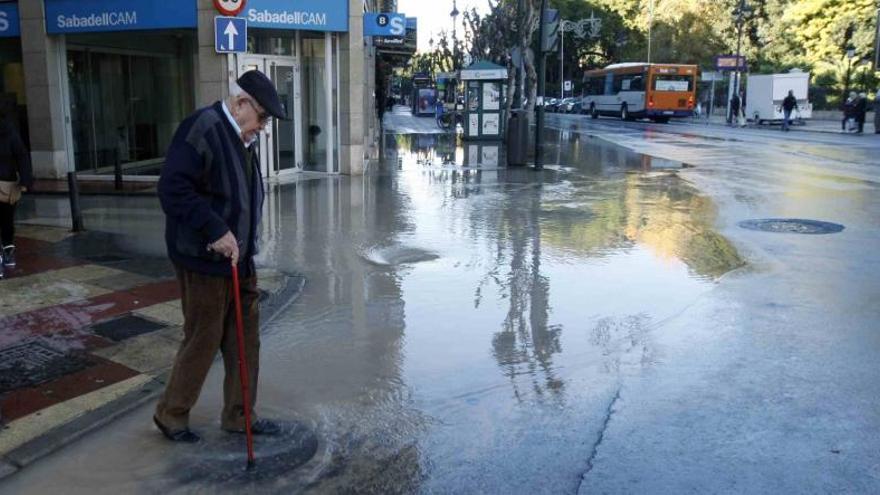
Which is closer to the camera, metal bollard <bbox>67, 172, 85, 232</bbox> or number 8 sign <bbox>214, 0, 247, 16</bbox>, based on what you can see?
metal bollard <bbox>67, 172, 85, 232</bbox>

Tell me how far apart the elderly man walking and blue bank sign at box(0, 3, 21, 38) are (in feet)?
46.5

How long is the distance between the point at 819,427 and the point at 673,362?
1.18 metres

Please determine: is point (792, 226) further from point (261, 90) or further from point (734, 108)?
point (734, 108)

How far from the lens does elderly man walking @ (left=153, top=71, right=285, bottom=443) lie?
3760mm

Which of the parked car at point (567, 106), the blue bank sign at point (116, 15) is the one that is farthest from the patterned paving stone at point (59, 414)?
Result: the parked car at point (567, 106)

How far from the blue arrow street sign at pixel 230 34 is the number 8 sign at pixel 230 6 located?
0.82 ft

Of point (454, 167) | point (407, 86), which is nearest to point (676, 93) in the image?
point (454, 167)

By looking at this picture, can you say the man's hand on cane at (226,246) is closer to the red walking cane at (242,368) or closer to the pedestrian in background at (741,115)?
the red walking cane at (242,368)

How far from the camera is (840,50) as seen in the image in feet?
171

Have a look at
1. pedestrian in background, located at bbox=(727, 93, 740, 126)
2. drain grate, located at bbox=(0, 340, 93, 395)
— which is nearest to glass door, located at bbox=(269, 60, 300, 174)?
drain grate, located at bbox=(0, 340, 93, 395)

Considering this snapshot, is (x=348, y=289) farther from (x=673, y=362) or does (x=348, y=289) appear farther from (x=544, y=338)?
(x=673, y=362)

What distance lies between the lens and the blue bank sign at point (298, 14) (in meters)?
14.8

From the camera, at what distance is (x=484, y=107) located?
1124 inches

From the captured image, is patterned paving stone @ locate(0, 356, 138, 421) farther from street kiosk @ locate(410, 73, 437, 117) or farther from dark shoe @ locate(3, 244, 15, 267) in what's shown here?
street kiosk @ locate(410, 73, 437, 117)
